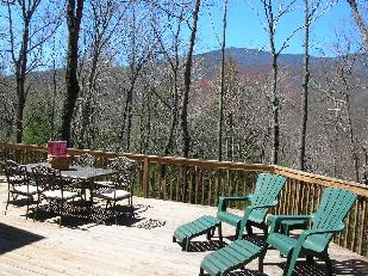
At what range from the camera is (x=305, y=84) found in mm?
17109

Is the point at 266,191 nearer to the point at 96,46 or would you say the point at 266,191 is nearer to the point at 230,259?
the point at 230,259

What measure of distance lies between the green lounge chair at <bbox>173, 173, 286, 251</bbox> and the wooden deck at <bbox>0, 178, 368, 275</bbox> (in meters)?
0.23

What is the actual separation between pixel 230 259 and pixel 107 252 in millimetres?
1860

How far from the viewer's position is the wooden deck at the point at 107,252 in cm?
559

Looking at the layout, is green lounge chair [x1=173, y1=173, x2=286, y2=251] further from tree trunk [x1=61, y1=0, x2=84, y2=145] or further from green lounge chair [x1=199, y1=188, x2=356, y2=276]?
tree trunk [x1=61, y1=0, x2=84, y2=145]

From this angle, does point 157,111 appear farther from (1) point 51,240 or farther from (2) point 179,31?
(1) point 51,240

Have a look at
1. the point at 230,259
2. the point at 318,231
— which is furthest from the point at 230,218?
the point at 318,231

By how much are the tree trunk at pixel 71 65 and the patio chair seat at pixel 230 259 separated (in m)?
7.53

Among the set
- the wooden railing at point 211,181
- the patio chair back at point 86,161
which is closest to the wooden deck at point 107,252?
→ the wooden railing at point 211,181

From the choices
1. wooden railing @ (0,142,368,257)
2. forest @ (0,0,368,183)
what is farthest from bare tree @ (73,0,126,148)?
wooden railing @ (0,142,368,257)

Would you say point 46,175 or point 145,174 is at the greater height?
point 46,175

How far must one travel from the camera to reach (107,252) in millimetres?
6254

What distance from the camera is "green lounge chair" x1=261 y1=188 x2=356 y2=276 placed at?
5.16m

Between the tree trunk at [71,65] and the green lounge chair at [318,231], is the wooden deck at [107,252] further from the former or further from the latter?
the tree trunk at [71,65]
